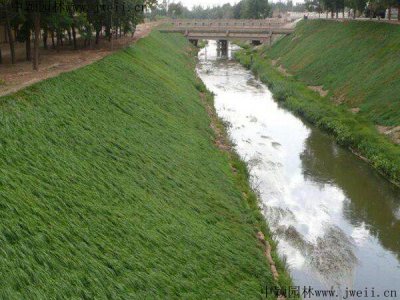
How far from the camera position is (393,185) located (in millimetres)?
21750

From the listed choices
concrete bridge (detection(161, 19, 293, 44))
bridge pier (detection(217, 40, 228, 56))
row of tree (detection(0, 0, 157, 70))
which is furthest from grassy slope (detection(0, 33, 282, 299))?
bridge pier (detection(217, 40, 228, 56))

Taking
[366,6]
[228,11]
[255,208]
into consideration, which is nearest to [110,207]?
[255,208]

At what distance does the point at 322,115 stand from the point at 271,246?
1923 centimetres

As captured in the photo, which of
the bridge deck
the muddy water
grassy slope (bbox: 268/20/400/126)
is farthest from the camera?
the bridge deck

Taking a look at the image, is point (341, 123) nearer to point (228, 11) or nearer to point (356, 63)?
point (356, 63)

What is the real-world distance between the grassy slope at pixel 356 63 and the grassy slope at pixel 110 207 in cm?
1521

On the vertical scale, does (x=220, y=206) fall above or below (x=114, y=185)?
below

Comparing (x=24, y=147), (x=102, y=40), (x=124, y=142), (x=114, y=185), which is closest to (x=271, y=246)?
(x=114, y=185)

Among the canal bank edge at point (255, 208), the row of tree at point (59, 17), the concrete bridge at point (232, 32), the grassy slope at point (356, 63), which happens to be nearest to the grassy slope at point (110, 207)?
the canal bank edge at point (255, 208)

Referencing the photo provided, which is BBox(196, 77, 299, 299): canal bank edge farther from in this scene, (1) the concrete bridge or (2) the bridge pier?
(2) the bridge pier

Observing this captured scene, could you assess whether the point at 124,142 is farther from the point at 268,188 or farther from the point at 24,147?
the point at 268,188

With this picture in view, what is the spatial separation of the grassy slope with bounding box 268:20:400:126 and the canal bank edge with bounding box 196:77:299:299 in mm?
10877

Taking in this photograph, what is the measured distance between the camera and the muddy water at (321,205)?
50.2ft

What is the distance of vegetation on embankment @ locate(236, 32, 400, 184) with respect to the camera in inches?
923
